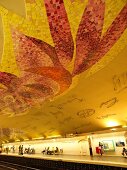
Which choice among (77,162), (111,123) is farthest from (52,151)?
(111,123)

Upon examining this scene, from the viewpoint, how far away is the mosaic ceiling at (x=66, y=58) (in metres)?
4.63

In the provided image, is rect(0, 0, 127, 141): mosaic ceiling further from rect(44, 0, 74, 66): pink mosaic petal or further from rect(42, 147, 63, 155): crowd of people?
rect(42, 147, 63, 155): crowd of people

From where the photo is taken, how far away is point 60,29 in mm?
5172

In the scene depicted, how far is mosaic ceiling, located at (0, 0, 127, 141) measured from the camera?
4633 millimetres

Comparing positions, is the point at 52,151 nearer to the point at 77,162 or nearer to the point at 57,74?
the point at 77,162

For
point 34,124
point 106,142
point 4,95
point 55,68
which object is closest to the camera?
point 55,68

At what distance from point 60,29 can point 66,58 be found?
134cm

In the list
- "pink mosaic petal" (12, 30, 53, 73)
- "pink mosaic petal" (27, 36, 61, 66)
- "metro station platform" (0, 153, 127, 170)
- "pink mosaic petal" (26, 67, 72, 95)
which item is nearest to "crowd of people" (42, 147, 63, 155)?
"metro station platform" (0, 153, 127, 170)

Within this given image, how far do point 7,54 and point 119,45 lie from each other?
3.07 m

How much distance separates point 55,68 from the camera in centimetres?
691

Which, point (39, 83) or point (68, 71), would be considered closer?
point (68, 71)

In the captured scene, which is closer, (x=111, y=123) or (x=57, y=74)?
(x=57, y=74)

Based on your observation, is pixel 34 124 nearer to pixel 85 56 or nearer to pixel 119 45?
pixel 85 56

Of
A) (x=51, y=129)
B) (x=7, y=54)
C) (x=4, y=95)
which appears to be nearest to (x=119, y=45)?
(x=7, y=54)
